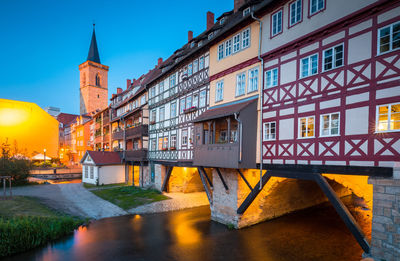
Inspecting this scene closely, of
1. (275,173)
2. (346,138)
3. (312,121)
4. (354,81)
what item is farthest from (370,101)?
(275,173)

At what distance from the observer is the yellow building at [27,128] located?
129 feet

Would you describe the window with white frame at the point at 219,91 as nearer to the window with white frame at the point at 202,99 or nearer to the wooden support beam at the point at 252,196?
the window with white frame at the point at 202,99

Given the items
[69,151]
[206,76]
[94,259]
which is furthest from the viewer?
[69,151]

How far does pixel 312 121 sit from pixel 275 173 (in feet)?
9.43

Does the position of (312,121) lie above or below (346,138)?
above

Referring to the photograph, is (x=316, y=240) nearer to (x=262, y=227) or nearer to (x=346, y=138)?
(x=262, y=227)

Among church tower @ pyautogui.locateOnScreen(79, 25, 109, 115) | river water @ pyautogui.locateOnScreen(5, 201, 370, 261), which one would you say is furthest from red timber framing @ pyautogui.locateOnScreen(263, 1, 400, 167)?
church tower @ pyautogui.locateOnScreen(79, 25, 109, 115)

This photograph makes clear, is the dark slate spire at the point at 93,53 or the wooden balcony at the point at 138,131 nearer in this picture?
the wooden balcony at the point at 138,131

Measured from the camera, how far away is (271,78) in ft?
36.1

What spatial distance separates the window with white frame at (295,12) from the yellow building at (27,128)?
45654 mm

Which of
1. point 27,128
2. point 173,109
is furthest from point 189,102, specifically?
point 27,128

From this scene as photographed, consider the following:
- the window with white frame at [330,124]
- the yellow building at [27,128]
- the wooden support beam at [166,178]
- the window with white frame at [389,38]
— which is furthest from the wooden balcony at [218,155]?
the yellow building at [27,128]

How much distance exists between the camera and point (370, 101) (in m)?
7.54

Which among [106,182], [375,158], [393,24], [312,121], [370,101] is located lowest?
[106,182]
